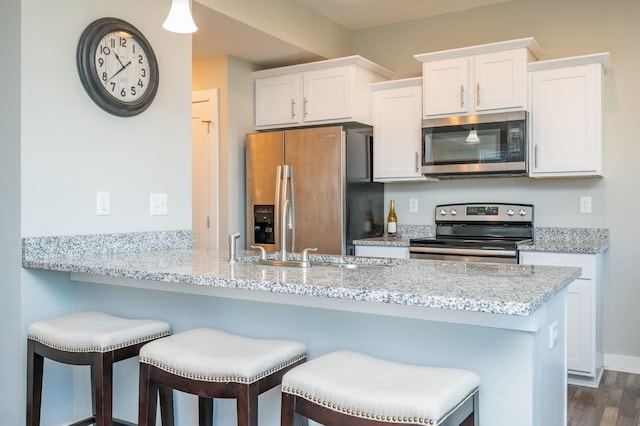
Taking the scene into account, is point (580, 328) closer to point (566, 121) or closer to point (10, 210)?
point (566, 121)

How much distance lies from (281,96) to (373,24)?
3.45 feet

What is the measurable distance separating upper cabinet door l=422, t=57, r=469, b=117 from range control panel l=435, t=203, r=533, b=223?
2.52 ft

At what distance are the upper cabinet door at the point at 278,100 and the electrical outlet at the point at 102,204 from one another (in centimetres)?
197

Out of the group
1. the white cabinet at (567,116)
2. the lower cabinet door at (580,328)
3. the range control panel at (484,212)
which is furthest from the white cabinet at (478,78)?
the lower cabinet door at (580,328)

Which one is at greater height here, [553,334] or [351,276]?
[351,276]

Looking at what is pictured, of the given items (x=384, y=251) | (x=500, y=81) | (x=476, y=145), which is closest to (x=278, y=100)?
(x=384, y=251)

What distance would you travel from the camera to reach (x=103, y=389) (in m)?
1.79

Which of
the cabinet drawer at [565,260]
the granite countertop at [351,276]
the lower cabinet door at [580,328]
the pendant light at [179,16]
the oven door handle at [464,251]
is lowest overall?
the lower cabinet door at [580,328]

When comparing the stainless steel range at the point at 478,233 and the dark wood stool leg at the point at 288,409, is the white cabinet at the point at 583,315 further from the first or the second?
the dark wood stool leg at the point at 288,409

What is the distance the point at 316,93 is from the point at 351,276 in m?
2.67

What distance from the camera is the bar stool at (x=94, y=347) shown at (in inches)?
71.0

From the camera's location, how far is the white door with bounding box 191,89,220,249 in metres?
4.22

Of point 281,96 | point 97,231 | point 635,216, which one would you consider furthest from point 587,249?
point 97,231

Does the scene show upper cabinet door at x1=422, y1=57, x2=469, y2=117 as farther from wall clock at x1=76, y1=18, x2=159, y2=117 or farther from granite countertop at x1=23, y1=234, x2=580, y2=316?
wall clock at x1=76, y1=18, x2=159, y2=117
